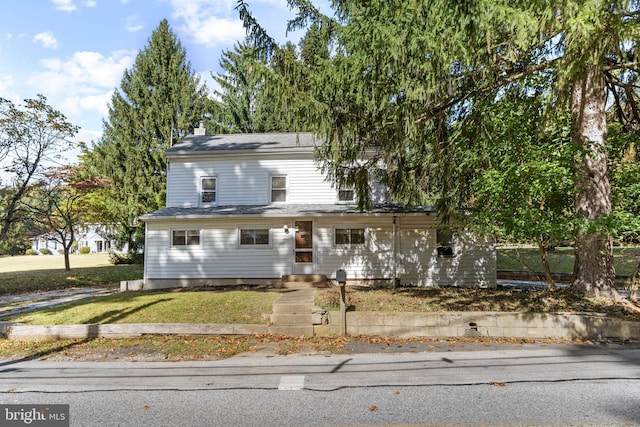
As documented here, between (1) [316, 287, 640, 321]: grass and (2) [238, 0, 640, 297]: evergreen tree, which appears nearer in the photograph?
(2) [238, 0, 640, 297]: evergreen tree

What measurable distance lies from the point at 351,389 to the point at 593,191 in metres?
7.09

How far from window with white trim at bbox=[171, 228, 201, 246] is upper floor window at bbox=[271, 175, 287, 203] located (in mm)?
3334

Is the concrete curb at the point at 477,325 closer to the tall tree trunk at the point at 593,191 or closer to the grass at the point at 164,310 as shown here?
the tall tree trunk at the point at 593,191

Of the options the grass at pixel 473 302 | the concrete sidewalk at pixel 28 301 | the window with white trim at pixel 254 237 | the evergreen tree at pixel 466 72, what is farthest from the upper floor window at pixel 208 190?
the evergreen tree at pixel 466 72

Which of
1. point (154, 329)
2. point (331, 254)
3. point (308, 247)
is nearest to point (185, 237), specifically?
point (308, 247)

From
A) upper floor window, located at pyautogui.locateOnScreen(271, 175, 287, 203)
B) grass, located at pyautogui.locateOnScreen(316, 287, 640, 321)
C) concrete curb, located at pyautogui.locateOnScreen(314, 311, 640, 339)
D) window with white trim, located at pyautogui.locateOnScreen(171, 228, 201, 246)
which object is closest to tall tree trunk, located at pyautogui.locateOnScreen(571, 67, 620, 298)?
grass, located at pyautogui.locateOnScreen(316, 287, 640, 321)

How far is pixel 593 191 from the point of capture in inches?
322

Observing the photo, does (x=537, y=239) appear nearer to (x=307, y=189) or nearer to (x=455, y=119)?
(x=455, y=119)

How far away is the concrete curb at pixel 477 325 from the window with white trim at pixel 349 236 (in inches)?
267

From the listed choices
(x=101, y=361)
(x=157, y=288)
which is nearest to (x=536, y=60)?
(x=101, y=361)

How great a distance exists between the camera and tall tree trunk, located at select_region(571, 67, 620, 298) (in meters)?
8.07

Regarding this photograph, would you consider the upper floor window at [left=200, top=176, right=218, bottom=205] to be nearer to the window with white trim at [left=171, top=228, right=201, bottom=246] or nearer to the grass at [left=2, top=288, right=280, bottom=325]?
the window with white trim at [left=171, top=228, right=201, bottom=246]

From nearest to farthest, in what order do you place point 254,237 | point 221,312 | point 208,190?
point 221,312, point 254,237, point 208,190

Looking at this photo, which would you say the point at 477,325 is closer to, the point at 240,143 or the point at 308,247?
the point at 308,247
